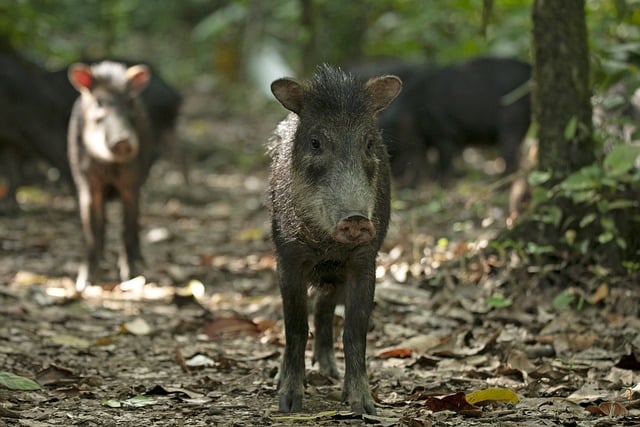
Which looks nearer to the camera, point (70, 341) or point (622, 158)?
point (622, 158)

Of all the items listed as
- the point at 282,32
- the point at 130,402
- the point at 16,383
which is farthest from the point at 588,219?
the point at 282,32

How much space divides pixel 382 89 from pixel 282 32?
13982 millimetres

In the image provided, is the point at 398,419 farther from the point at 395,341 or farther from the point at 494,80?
the point at 494,80

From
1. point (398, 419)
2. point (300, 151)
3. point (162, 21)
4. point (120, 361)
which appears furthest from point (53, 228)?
point (162, 21)

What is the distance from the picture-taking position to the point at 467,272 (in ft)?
21.4

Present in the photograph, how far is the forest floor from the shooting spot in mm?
4258

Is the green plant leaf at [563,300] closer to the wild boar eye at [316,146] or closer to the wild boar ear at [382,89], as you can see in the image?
the wild boar ear at [382,89]

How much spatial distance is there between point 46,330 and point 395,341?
2.10 metres

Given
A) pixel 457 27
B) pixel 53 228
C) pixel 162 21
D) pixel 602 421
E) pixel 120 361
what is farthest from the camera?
pixel 162 21

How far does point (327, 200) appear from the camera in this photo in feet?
14.1

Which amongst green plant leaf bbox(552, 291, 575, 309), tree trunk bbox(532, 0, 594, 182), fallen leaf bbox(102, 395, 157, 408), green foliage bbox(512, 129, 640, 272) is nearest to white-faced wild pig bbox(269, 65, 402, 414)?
fallen leaf bbox(102, 395, 157, 408)

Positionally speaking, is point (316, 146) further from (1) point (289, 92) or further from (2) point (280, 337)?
(2) point (280, 337)

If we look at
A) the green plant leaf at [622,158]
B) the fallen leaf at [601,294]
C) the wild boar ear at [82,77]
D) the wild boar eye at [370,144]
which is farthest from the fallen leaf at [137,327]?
the green plant leaf at [622,158]

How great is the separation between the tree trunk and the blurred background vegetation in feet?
1.17
